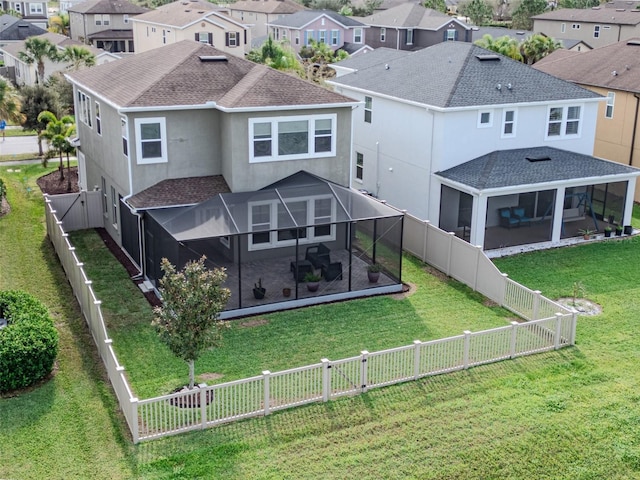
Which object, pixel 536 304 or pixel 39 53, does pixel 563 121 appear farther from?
pixel 39 53

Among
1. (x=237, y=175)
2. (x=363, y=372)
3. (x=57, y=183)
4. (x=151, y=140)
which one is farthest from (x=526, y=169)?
(x=57, y=183)

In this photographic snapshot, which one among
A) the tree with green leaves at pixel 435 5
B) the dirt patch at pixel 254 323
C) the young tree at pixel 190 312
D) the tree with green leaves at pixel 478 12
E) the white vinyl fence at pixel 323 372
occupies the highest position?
the tree with green leaves at pixel 435 5

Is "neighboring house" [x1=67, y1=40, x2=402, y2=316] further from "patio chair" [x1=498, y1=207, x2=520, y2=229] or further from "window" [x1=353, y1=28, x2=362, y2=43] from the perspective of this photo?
"window" [x1=353, y1=28, x2=362, y2=43]

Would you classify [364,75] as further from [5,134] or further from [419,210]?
[5,134]

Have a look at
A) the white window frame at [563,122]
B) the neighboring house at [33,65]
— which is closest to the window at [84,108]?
the white window frame at [563,122]

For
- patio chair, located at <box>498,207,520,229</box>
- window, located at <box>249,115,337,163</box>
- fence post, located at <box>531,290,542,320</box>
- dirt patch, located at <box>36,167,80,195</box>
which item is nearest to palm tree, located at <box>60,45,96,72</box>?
dirt patch, located at <box>36,167,80,195</box>

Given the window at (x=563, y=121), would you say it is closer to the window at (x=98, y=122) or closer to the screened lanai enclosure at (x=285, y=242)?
the screened lanai enclosure at (x=285, y=242)

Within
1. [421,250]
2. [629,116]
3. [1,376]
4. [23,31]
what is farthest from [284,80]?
[23,31]
